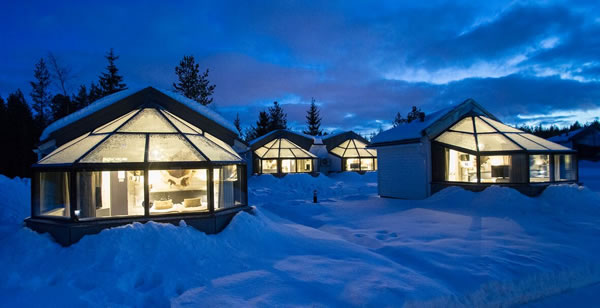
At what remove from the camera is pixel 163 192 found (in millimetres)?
9117

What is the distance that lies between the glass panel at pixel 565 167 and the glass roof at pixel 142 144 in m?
12.7

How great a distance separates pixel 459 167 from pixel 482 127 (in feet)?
6.80

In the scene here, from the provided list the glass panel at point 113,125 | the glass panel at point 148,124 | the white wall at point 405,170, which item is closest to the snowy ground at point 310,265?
the glass panel at point 148,124

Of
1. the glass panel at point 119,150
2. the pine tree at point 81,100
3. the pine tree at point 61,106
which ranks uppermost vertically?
the pine tree at point 81,100

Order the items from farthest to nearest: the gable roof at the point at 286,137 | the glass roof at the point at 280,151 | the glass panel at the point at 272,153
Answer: the gable roof at the point at 286,137 < the glass roof at the point at 280,151 < the glass panel at the point at 272,153

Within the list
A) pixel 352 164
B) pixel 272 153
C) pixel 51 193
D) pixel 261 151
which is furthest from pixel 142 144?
pixel 352 164

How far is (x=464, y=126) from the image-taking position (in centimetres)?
1456

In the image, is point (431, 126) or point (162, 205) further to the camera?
point (431, 126)

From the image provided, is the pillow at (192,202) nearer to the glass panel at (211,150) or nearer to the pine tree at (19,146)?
the glass panel at (211,150)

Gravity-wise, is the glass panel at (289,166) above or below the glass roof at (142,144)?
below

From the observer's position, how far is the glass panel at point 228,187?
848cm

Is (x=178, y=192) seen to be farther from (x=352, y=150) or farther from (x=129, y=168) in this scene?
(x=352, y=150)

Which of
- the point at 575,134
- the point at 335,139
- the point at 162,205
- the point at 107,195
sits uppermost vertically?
the point at 575,134

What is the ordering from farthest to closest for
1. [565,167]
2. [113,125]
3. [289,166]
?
[289,166] < [565,167] < [113,125]
